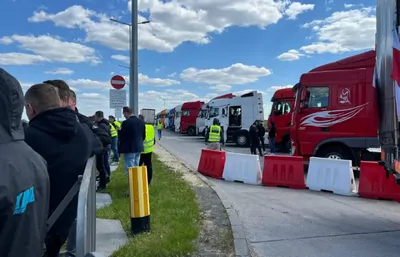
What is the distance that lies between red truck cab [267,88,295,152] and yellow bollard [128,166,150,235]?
14.0 meters

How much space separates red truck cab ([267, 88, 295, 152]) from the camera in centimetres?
1859

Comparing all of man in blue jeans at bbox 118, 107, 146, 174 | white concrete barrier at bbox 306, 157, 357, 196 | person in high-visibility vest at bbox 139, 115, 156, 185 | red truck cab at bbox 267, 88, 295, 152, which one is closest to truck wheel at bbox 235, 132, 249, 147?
red truck cab at bbox 267, 88, 295, 152

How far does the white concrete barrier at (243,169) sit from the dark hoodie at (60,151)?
307 inches

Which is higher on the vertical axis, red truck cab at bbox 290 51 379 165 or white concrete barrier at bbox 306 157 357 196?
red truck cab at bbox 290 51 379 165

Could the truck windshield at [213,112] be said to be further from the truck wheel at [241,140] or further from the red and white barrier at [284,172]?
the red and white barrier at [284,172]

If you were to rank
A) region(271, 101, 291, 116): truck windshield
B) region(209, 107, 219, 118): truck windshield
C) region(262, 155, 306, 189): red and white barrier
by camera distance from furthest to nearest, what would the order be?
region(209, 107, 219, 118): truck windshield → region(271, 101, 291, 116): truck windshield → region(262, 155, 306, 189): red and white barrier

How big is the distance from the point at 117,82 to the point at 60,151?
33.4ft

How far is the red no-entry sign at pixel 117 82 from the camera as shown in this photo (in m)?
12.4

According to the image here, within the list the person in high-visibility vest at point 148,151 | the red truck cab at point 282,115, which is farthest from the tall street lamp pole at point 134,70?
the red truck cab at point 282,115

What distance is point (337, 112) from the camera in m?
11.5

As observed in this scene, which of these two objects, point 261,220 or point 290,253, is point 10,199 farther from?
point 261,220

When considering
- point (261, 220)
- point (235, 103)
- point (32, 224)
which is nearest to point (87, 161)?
point (32, 224)

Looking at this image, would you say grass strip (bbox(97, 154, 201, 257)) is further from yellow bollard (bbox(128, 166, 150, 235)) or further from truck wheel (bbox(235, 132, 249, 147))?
truck wheel (bbox(235, 132, 249, 147))

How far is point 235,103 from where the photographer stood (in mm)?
23906
